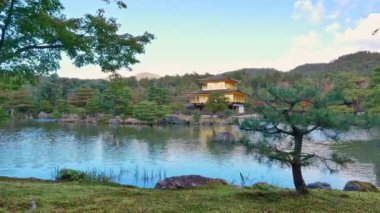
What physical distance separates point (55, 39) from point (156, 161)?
9.22m

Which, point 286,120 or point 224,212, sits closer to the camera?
point 224,212

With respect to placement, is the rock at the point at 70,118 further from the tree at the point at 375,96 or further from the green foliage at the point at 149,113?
the tree at the point at 375,96

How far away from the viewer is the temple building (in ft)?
132

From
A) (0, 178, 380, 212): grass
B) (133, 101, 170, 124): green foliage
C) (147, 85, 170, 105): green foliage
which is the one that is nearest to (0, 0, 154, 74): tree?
(0, 178, 380, 212): grass

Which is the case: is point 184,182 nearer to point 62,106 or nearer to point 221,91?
point 221,91

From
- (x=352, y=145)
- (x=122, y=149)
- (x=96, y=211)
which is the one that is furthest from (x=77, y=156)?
(x=352, y=145)

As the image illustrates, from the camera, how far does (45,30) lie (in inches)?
176

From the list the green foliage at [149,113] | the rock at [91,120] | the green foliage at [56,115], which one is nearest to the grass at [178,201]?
the green foliage at [149,113]

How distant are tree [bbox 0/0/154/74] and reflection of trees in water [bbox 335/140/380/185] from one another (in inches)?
355

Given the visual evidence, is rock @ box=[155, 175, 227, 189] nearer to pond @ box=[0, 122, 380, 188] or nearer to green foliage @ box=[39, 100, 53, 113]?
pond @ box=[0, 122, 380, 188]

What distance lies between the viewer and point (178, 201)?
14.4 ft

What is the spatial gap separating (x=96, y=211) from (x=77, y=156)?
1141 centimetres

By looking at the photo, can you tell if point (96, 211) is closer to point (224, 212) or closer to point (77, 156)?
point (224, 212)

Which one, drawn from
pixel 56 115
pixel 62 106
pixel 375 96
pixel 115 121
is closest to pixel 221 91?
pixel 115 121
